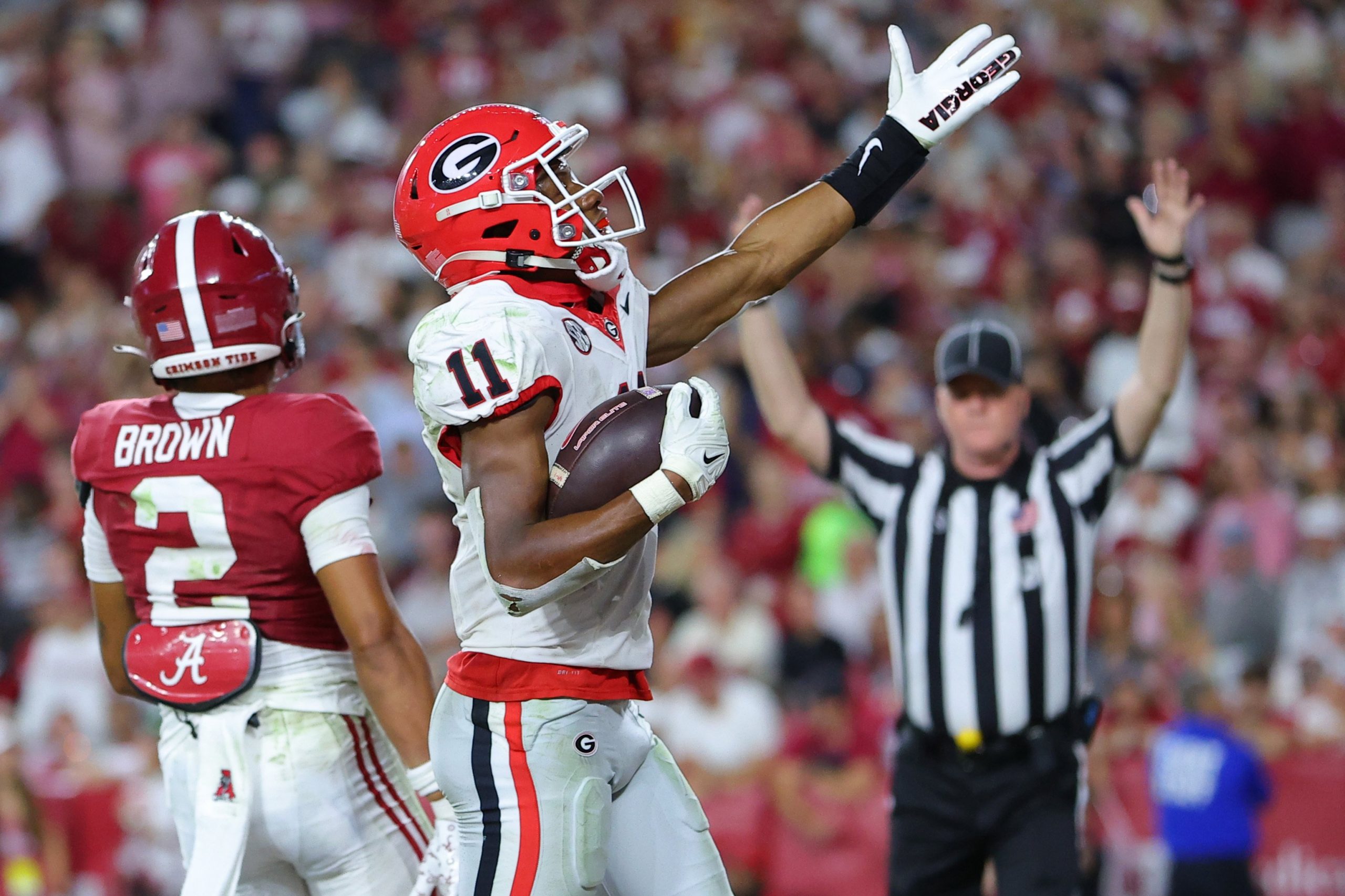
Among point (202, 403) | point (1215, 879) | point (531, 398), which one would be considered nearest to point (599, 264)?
point (531, 398)

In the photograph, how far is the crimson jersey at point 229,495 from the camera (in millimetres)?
3145

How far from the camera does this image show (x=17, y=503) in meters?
8.55

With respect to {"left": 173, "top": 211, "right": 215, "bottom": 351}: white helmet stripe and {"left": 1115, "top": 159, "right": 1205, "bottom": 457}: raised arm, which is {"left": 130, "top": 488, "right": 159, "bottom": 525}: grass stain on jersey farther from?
{"left": 1115, "top": 159, "right": 1205, "bottom": 457}: raised arm

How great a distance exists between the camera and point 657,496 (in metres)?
2.63

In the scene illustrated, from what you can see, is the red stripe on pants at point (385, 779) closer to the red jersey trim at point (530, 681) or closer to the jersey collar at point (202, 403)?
the red jersey trim at point (530, 681)

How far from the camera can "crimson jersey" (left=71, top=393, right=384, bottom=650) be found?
10.3ft

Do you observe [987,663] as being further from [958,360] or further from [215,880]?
[215,880]

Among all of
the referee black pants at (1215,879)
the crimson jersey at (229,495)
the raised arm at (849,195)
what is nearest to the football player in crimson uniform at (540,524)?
the raised arm at (849,195)

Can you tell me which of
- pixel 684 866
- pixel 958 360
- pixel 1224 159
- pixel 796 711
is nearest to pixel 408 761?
pixel 684 866

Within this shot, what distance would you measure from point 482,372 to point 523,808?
2.50ft

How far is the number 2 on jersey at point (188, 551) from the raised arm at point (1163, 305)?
2331 mm

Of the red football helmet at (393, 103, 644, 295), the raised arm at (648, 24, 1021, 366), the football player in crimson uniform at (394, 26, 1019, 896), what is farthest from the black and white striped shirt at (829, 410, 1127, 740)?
the red football helmet at (393, 103, 644, 295)

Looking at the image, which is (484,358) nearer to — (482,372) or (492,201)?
(482,372)

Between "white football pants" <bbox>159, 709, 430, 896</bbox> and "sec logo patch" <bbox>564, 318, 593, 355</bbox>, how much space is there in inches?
37.6
